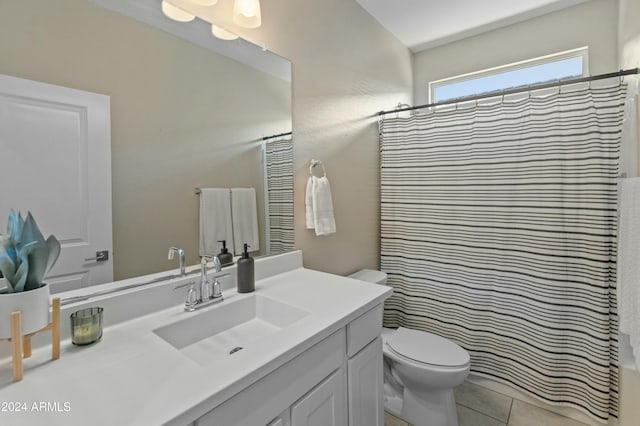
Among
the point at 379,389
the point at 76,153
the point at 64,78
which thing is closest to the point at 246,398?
the point at 379,389

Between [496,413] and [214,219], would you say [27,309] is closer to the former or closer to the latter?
[214,219]

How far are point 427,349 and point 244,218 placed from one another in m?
1.25

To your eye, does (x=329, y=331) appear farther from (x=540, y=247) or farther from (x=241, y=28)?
(x=540, y=247)

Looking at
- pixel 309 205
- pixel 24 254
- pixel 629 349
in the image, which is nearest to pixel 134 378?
pixel 24 254

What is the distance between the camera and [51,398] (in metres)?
0.64

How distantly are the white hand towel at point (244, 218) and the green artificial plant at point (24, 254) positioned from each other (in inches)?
27.5

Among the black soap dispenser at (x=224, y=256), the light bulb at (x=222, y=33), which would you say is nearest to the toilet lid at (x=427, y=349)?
the black soap dispenser at (x=224, y=256)

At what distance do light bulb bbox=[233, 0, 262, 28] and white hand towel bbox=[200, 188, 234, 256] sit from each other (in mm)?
779

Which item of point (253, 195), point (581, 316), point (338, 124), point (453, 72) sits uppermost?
point (453, 72)

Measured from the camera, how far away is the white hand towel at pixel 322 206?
5.76 feet

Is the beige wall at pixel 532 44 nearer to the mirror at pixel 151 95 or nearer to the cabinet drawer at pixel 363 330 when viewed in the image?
the mirror at pixel 151 95

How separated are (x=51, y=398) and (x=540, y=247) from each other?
2.29m

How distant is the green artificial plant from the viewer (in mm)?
730

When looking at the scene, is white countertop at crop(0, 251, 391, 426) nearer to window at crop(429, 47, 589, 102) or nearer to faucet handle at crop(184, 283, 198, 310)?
faucet handle at crop(184, 283, 198, 310)
